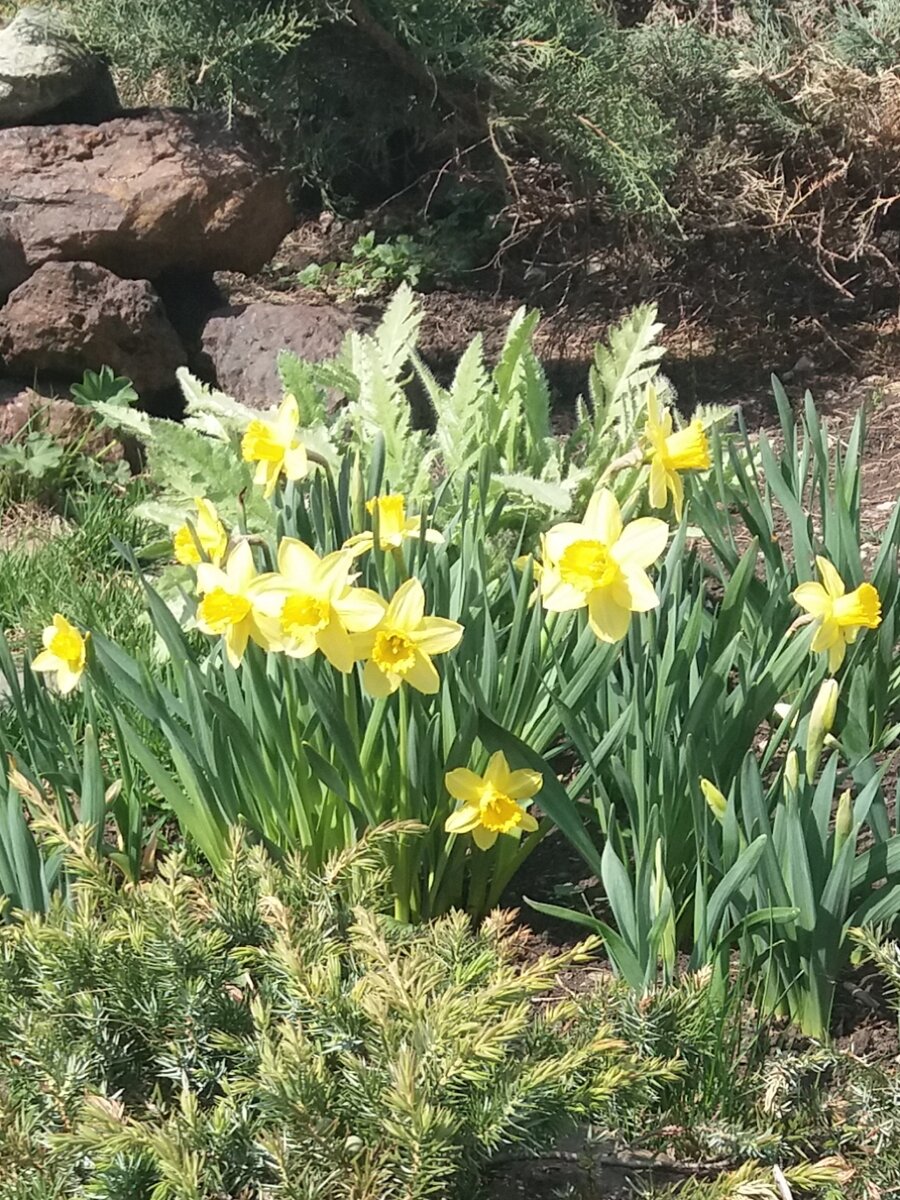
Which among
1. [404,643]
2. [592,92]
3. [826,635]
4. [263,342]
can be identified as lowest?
[263,342]

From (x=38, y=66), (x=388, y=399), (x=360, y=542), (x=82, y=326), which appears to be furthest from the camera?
(x=38, y=66)

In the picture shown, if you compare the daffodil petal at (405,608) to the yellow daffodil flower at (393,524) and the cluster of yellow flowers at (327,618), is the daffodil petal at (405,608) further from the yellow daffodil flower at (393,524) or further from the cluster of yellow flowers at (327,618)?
the yellow daffodil flower at (393,524)

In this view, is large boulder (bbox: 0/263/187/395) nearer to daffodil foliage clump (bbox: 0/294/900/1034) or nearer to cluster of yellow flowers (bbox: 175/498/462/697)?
daffodil foliage clump (bbox: 0/294/900/1034)

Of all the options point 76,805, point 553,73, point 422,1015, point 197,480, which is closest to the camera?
point 422,1015

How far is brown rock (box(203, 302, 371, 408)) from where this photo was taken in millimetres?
3734

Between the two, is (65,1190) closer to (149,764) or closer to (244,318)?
(149,764)

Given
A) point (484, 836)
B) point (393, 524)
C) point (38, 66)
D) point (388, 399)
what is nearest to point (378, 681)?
point (484, 836)

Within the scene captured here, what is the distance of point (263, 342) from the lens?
383 cm

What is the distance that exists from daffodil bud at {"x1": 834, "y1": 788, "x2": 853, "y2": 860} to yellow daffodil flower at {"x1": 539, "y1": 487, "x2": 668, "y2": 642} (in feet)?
1.11

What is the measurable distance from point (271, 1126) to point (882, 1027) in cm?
94

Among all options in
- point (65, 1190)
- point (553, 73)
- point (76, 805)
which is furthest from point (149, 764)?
point (553, 73)

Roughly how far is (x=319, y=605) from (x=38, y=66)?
11.1ft

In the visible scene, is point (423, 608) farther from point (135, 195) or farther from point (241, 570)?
point (135, 195)

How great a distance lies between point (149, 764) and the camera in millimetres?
1750
